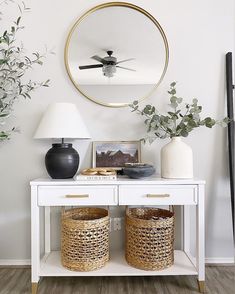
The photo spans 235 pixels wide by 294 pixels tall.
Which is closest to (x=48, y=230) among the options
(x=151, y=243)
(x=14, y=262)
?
(x=14, y=262)

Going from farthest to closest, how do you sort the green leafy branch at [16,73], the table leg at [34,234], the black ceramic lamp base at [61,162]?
the green leafy branch at [16,73]
the black ceramic lamp base at [61,162]
the table leg at [34,234]

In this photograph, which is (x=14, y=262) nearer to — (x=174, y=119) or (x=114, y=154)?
(x=114, y=154)

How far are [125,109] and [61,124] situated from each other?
567 mm

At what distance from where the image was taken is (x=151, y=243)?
168 centimetres

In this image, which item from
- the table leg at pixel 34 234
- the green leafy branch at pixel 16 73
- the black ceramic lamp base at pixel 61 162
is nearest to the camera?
the table leg at pixel 34 234

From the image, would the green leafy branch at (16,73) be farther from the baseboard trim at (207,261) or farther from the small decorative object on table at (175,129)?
the baseboard trim at (207,261)

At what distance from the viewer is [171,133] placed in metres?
1.87

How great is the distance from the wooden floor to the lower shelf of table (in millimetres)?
114

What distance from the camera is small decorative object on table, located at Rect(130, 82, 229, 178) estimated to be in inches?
69.2

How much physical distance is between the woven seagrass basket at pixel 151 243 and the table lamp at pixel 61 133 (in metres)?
0.57

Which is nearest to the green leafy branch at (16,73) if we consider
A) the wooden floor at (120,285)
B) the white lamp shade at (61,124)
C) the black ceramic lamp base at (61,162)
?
the white lamp shade at (61,124)

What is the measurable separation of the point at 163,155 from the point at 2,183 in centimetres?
127

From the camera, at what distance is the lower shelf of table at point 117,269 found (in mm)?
1660

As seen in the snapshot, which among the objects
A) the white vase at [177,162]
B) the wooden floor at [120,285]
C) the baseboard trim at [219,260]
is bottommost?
the wooden floor at [120,285]
